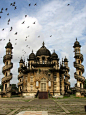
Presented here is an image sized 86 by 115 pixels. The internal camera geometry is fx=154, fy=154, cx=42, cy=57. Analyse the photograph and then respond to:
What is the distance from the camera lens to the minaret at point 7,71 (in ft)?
149

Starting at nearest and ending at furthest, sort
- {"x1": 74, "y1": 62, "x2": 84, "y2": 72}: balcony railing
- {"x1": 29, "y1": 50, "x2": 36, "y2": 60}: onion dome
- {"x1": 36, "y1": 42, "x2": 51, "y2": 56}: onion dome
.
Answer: {"x1": 74, "y1": 62, "x2": 84, "y2": 72}: balcony railing < {"x1": 29, "y1": 50, "x2": 36, "y2": 60}: onion dome < {"x1": 36, "y1": 42, "x2": 51, "y2": 56}: onion dome

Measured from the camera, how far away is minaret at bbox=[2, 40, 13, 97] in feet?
149

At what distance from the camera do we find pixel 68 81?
2437 inches

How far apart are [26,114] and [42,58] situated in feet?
128

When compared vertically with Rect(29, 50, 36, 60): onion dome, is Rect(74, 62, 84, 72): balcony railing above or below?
below

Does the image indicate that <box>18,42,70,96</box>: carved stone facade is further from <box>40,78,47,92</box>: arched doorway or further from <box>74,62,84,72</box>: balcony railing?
<box>74,62,84,72</box>: balcony railing

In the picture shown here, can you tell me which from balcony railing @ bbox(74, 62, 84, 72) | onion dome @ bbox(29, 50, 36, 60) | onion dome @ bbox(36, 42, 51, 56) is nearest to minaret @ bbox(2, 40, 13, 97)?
onion dome @ bbox(29, 50, 36, 60)

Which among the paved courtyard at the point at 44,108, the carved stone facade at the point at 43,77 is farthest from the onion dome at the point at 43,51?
the paved courtyard at the point at 44,108

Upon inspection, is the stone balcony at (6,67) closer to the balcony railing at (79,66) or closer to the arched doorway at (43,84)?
the arched doorway at (43,84)

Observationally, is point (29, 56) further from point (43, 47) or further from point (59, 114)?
point (59, 114)

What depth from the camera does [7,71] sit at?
1860 inches

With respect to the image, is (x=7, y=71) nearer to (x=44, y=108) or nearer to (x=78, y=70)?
(x=78, y=70)

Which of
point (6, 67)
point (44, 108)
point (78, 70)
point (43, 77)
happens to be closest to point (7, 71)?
point (6, 67)

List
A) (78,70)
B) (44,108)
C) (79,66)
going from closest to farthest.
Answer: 1. (44,108)
2. (79,66)
3. (78,70)
